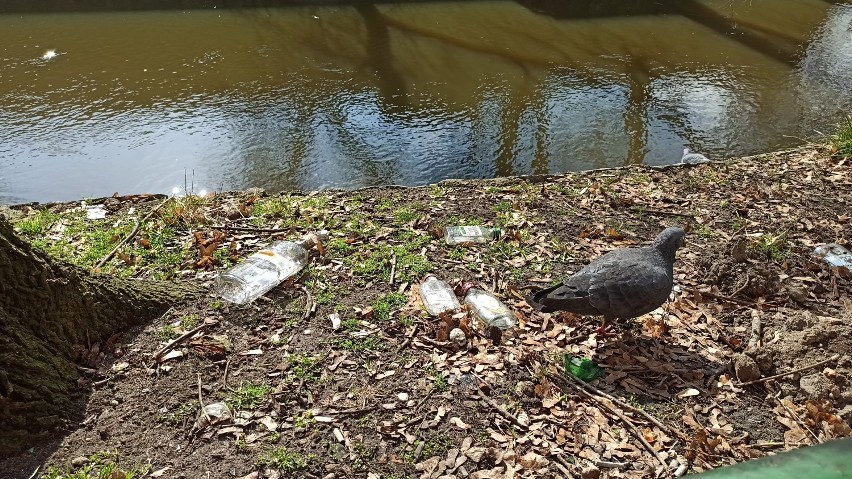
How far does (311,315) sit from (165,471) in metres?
1.32

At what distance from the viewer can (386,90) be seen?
8797mm

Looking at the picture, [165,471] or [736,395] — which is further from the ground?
[165,471]

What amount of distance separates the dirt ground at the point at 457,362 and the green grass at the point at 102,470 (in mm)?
17

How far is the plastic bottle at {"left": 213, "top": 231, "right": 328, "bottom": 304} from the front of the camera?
383cm

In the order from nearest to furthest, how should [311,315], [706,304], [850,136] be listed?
[311,315], [706,304], [850,136]

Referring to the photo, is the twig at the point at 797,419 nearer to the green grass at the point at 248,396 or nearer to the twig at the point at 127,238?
the green grass at the point at 248,396

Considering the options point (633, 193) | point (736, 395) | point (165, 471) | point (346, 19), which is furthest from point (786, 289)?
point (346, 19)

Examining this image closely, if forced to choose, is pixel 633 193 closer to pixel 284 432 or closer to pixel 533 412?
pixel 533 412

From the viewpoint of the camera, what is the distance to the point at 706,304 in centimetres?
407

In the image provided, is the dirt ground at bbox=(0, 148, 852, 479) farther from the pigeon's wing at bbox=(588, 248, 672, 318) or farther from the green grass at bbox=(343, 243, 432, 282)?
Answer: the pigeon's wing at bbox=(588, 248, 672, 318)

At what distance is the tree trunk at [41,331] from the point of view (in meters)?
2.61

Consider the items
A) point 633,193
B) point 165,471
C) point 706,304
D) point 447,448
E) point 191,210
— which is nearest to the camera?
point 165,471

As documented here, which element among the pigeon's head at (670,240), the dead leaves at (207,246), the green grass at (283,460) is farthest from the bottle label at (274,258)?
the pigeon's head at (670,240)

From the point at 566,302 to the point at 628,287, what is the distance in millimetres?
380
